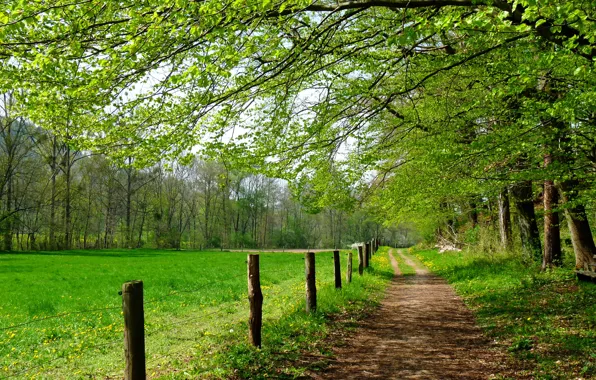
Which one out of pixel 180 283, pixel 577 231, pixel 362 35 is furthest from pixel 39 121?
pixel 577 231

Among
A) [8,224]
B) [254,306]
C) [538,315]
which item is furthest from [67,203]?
[538,315]

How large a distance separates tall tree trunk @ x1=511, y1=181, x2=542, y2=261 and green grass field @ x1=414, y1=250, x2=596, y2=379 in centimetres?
67

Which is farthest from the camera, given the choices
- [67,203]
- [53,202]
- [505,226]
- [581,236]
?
[67,203]

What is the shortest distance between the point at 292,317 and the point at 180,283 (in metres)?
10.2

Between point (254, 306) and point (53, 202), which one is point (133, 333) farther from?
point (53, 202)

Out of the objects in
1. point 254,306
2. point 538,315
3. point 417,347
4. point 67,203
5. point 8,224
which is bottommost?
point 417,347

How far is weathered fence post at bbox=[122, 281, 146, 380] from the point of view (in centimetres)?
445

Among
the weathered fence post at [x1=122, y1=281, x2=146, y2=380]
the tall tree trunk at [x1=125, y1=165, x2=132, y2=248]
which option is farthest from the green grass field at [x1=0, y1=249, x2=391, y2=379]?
the tall tree trunk at [x1=125, y1=165, x2=132, y2=248]

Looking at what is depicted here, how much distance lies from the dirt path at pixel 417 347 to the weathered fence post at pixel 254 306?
53.9 inches

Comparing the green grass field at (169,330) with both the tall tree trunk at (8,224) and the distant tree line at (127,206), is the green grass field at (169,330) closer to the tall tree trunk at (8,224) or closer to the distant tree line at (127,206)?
the distant tree line at (127,206)

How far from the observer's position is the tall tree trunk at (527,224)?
14.9 m

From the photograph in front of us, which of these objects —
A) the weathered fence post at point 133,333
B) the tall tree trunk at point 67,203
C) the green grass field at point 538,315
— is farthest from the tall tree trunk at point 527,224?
the tall tree trunk at point 67,203

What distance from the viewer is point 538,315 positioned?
8625 mm

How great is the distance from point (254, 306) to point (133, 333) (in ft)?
9.03
